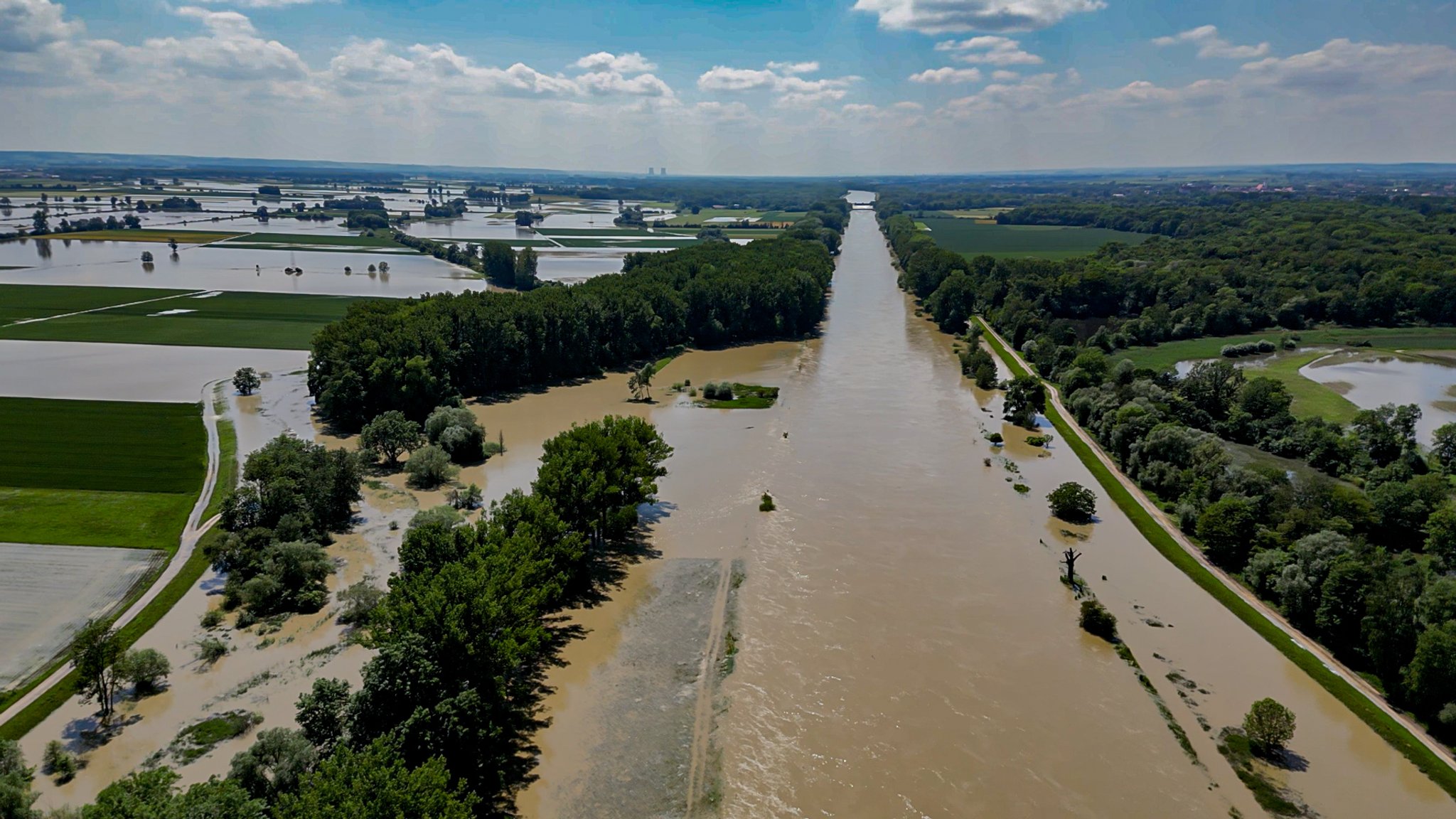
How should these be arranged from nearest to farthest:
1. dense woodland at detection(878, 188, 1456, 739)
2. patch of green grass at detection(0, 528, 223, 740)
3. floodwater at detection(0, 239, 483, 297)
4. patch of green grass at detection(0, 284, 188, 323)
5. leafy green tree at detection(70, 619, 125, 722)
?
patch of green grass at detection(0, 528, 223, 740), leafy green tree at detection(70, 619, 125, 722), dense woodland at detection(878, 188, 1456, 739), patch of green grass at detection(0, 284, 188, 323), floodwater at detection(0, 239, 483, 297)

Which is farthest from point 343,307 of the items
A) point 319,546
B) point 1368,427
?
point 1368,427

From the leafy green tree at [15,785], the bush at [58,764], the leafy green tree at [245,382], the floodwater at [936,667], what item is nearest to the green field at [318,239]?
the leafy green tree at [245,382]

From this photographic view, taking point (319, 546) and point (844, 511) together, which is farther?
point (844, 511)

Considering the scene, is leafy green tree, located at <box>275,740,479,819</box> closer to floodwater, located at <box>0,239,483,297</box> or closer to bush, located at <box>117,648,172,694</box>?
bush, located at <box>117,648,172,694</box>

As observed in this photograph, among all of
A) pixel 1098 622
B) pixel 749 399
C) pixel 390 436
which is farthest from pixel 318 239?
pixel 1098 622

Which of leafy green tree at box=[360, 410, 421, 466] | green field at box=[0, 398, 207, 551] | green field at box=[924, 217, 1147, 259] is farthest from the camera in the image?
green field at box=[924, 217, 1147, 259]

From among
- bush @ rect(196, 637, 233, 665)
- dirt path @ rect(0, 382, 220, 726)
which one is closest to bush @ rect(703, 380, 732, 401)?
dirt path @ rect(0, 382, 220, 726)

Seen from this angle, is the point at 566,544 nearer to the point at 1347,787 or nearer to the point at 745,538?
the point at 745,538
